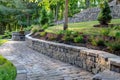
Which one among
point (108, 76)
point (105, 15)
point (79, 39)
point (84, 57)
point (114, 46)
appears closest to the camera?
point (108, 76)

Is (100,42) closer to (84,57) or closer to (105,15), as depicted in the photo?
(84,57)

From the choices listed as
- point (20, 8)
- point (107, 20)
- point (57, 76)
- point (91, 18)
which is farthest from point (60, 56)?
point (20, 8)

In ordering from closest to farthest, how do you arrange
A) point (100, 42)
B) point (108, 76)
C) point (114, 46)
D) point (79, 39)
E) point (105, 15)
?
point (108, 76) → point (114, 46) → point (100, 42) → point (79, 39) → point (105, 15)

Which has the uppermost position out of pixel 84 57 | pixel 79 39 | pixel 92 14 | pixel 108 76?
pixel 92 14

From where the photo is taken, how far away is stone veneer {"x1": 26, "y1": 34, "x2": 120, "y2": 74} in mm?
5565

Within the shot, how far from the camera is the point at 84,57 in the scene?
23.6 ft

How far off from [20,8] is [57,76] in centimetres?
2445

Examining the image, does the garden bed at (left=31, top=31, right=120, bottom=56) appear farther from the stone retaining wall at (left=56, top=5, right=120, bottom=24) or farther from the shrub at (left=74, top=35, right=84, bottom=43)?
the stone retaining wall at (left=56, top=5, right=120, bottom=24)

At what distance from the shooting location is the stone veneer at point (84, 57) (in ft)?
18.3

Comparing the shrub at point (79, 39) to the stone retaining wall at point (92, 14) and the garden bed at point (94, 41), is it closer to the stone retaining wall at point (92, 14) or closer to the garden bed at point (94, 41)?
the garden bed at point (94, 41)

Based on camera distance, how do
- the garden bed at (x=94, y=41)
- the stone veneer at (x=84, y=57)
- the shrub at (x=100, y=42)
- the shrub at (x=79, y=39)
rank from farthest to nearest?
the shrub at (x=79, y=39) < the shrub at (x=100, y=42) < the garden bed at (x=94, y=41) < the stone veneer at (x=84, y=57)

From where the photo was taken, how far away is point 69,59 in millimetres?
8438

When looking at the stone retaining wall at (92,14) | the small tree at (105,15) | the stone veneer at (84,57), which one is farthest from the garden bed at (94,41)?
the stone retaining wall at (92,14)

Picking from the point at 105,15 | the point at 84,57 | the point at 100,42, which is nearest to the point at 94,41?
the point at 100,42
